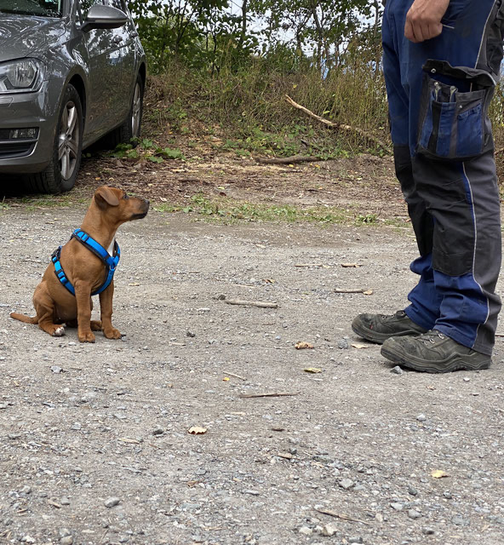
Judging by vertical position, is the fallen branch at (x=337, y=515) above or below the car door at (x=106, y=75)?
below

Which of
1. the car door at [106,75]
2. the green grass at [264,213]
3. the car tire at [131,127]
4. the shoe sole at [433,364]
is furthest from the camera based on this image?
the car tire at [131,127]

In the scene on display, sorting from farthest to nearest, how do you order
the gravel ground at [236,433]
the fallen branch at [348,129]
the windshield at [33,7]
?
the fallen branch at [348,129], the windshield at [33,7], the gravel ground at [236,433]

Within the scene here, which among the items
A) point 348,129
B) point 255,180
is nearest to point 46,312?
point 255,180

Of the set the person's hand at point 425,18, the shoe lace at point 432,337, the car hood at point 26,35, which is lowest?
the shoe lace at point 432,337

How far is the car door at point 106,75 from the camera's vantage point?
7691 mm

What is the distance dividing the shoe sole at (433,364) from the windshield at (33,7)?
16.8ft

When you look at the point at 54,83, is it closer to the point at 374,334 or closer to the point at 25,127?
the point at 25,127

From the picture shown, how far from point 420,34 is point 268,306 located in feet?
6.26

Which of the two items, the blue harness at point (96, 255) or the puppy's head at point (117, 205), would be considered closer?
the blue harness at point (96, 255)

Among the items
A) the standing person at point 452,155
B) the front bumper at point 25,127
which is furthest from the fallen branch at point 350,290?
the front bumper at point 25,127

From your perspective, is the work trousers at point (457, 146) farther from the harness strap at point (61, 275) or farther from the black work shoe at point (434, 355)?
the harness strap at point (61, 275)

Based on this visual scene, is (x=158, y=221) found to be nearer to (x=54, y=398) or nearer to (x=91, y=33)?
(x=91, y=33)

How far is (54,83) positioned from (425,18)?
4.31 meters

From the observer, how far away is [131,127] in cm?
985
